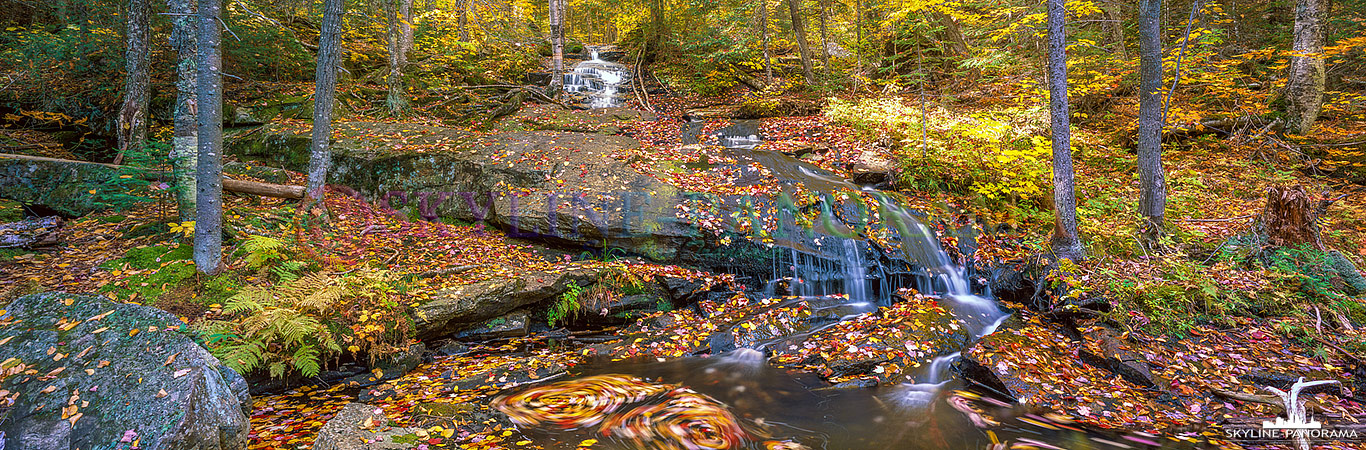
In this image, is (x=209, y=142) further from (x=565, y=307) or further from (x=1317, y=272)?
(x=1317, y=272)

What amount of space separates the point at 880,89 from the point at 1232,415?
13090 millimetres

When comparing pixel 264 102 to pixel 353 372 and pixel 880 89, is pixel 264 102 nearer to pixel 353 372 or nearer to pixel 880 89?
pixel 353 372

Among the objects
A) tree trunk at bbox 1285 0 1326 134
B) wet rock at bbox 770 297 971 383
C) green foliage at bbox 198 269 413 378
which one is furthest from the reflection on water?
tree trunk at bbox 1285 0 1326 134

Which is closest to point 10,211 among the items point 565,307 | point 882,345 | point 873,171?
point 565,307

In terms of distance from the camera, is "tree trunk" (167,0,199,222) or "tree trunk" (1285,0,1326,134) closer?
"tree trunk" (167,0,199,222)

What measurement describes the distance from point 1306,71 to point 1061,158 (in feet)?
22.8

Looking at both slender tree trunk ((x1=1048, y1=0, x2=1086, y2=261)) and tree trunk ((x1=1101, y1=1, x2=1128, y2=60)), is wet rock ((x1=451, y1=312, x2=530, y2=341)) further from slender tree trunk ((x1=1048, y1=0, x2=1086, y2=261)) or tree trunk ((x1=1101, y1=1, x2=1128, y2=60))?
tree trunk ((x1=1101, y1=1, x2=1128, y2=60))

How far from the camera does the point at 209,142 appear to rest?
539cm

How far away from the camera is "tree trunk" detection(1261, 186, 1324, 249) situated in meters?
6.41

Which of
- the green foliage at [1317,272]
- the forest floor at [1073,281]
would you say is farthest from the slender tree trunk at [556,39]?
the green foliage at [1317,272]

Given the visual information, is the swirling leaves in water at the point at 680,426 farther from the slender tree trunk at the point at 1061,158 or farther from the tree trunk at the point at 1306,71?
the tree trunk at the point at 1306,71

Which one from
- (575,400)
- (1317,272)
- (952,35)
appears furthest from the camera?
(952,35)

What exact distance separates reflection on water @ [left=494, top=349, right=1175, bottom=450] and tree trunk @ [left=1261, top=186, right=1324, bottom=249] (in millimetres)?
4835

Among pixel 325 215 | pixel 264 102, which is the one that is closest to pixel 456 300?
pixel 325 215
